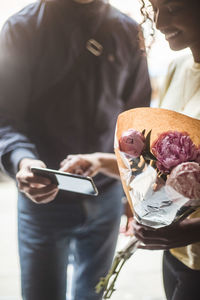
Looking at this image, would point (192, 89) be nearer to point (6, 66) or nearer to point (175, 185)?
point (175, 185)

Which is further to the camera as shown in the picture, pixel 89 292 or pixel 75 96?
pixel 89 292

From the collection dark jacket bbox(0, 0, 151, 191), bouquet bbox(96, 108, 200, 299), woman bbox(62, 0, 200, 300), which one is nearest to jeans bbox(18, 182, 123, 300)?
dark jacket bbox(0, 0, 151, 191)

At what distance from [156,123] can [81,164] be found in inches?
15.5

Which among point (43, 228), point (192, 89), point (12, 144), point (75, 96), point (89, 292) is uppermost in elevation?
point (192, 89)

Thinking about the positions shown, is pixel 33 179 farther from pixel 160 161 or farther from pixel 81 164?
pixel 160 161

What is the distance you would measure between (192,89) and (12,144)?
0.63 meters

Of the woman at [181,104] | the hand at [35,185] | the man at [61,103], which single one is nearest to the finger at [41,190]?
the hand at [35,185]

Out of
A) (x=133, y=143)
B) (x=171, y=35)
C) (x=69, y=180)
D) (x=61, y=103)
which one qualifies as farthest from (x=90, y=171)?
(x=171, y=35)

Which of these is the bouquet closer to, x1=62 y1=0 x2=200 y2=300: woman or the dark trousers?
x1=62 y1=0 x2=200 y2=300: woman

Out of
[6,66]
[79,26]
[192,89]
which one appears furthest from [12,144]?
[192,89]

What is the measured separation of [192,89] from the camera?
0.93 meters

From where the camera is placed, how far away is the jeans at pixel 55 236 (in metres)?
1.22

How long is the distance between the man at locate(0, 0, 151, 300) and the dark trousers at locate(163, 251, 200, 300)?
38 centimetres

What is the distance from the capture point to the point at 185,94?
0.95m
